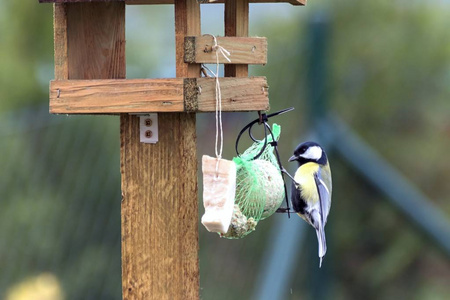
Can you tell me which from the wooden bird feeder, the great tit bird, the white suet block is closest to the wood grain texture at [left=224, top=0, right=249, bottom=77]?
the wooden bird feeder

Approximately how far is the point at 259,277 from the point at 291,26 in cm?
119

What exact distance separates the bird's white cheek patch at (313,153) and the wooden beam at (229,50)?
2.12 feet

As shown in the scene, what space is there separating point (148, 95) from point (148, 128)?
0.15m

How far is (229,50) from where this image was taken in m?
1.83

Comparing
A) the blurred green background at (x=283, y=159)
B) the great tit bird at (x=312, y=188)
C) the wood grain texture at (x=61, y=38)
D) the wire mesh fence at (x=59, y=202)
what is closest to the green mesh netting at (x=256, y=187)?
the great tit bird at (x=312, y=188)

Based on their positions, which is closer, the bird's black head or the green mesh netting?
the green mesh netting

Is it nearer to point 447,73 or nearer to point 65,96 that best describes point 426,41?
point 447,73

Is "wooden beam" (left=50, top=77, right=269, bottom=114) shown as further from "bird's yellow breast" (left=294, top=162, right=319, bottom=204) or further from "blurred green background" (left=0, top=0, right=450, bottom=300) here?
"blurred green background" (left=0, top=0, right=450, bottom=300)

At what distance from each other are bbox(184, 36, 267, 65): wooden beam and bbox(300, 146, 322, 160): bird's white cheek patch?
0.65 metres

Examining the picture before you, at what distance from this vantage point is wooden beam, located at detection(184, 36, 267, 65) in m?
1.77

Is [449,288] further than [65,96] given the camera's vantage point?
Yes

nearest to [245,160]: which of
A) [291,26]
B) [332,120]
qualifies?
[332,120]

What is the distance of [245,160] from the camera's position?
2080 mm

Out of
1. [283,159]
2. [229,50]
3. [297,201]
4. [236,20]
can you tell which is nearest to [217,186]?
[229,50]
